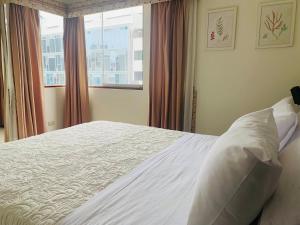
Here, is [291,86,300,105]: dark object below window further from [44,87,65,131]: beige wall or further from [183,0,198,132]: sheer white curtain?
[44,87,65,131]: beige wall

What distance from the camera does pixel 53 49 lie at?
4.07 m

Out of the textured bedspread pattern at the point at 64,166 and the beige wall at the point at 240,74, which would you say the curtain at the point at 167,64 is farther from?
the textured bedspread pattern at the point at 64,166

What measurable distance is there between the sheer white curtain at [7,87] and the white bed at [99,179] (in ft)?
5.68

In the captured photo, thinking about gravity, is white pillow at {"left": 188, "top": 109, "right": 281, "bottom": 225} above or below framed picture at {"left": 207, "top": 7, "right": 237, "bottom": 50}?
below

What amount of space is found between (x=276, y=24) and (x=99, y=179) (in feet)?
8.16

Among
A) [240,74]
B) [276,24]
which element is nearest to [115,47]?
[240,74]

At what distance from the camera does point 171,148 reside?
65.2 inches

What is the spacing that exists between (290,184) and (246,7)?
97.2 inches

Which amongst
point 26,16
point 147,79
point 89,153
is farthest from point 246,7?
point 26,16

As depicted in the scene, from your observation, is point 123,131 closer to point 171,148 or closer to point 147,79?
point 171,148

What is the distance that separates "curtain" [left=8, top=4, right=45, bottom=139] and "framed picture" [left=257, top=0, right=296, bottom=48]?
3.18 meters

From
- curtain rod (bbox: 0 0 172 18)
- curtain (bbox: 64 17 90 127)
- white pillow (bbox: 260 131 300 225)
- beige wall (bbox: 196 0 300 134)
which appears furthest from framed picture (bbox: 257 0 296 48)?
curtain (bbox: 64 17 90 127)

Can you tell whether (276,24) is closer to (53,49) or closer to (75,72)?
(75,72)

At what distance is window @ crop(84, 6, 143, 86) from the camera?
3.51m
